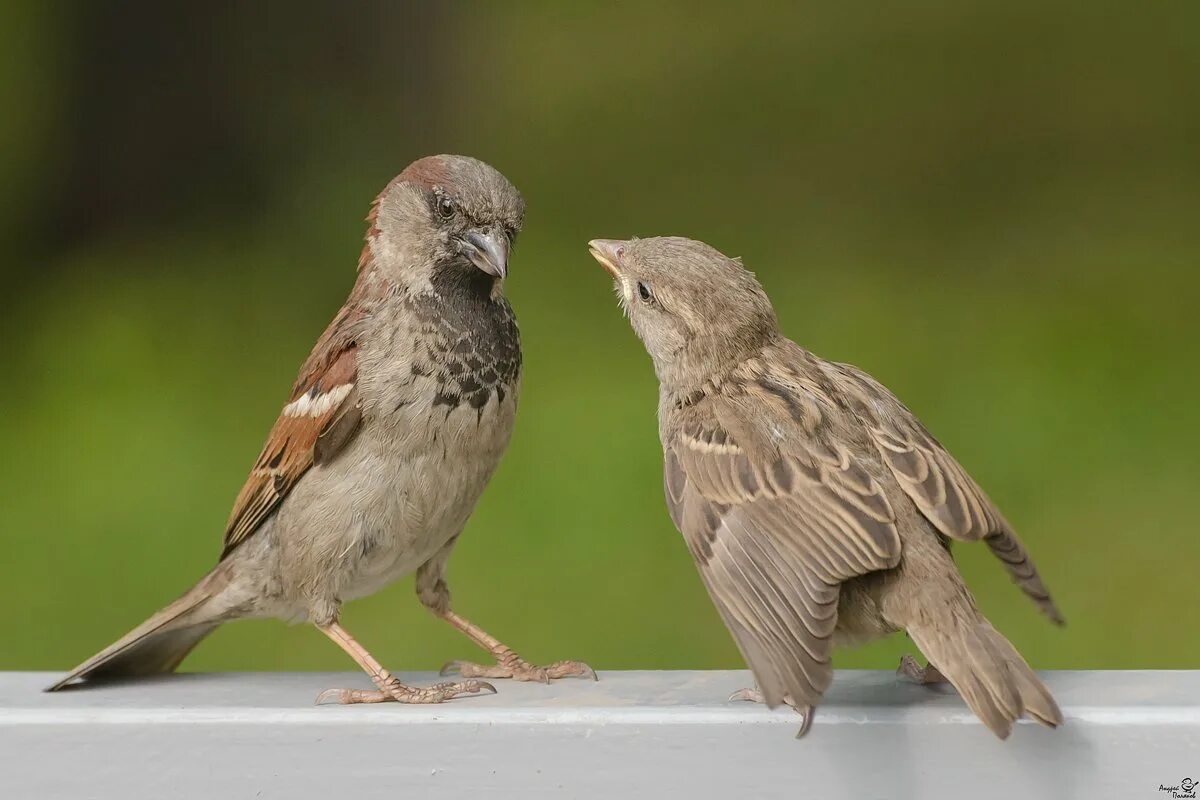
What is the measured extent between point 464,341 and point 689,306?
28cm

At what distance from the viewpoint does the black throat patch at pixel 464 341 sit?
2047mm

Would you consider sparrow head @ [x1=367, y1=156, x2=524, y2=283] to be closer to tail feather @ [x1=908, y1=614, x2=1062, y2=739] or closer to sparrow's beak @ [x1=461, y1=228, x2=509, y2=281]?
sparrow's beak @ [x1=461, y1=228, x2=509, y2=281]

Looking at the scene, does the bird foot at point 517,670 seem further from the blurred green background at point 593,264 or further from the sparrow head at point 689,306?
the blurred green background at point 593,264

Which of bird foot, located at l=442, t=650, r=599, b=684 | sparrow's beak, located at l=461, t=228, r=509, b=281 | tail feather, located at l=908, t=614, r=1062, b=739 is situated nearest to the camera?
tail feather, located at l=908, t=614, r=1062, b=739

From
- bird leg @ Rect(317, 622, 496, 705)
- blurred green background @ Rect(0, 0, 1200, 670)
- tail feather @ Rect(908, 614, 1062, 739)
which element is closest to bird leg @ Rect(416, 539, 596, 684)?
bird leg @ Rect(317, 622, 496, 705)

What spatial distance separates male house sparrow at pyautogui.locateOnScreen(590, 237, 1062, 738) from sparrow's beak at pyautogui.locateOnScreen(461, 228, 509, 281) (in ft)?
0.56

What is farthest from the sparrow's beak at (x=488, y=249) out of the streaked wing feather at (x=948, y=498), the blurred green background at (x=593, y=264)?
the blurred green background at (x=593, y=264)

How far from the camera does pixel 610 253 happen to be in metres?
2.13

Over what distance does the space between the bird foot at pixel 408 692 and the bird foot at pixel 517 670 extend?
16 cm

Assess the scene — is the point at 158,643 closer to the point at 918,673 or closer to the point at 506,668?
the point at 506,668

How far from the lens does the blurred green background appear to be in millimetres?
3055

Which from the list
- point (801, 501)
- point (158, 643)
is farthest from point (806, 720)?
point (158, 643)

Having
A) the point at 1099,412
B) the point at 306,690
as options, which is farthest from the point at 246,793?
the point at 1099,412

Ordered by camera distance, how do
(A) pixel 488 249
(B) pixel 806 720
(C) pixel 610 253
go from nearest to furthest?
(B) pixel 806 720
(A) pixel 488 249
(C) pixel 610 253
